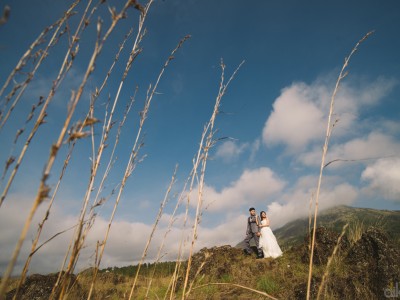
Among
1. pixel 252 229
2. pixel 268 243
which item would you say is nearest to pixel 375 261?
pixel 268 243

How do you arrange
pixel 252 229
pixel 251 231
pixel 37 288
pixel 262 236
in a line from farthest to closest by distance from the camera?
pixel 251 231 → pixel 252 229 → pixel 262 236 → pixel 37 288

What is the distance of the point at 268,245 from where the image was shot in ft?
35.4

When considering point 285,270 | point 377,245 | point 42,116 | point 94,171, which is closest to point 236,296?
point 285,270

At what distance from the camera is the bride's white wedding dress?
421 inches

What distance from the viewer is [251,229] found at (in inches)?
461

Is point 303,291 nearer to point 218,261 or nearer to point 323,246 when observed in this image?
point 323,246

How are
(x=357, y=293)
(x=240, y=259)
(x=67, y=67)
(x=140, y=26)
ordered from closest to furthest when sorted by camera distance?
(x=67, y=67) < (x=140, y=26) < (x=357, y=293) < (x=240, y=259)

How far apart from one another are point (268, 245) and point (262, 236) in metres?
0.46

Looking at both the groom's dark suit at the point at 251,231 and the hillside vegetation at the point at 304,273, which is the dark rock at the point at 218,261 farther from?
the groom's dark suit at the point at 251,231

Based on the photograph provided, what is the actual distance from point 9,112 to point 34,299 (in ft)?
28.8

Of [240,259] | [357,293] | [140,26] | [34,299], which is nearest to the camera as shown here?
[140,26]

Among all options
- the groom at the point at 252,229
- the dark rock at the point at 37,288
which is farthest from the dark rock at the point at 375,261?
the dark rock at the point at 37,288

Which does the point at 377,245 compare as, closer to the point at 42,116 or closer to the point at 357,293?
the point at 357,293

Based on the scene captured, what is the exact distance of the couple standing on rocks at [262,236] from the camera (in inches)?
425
